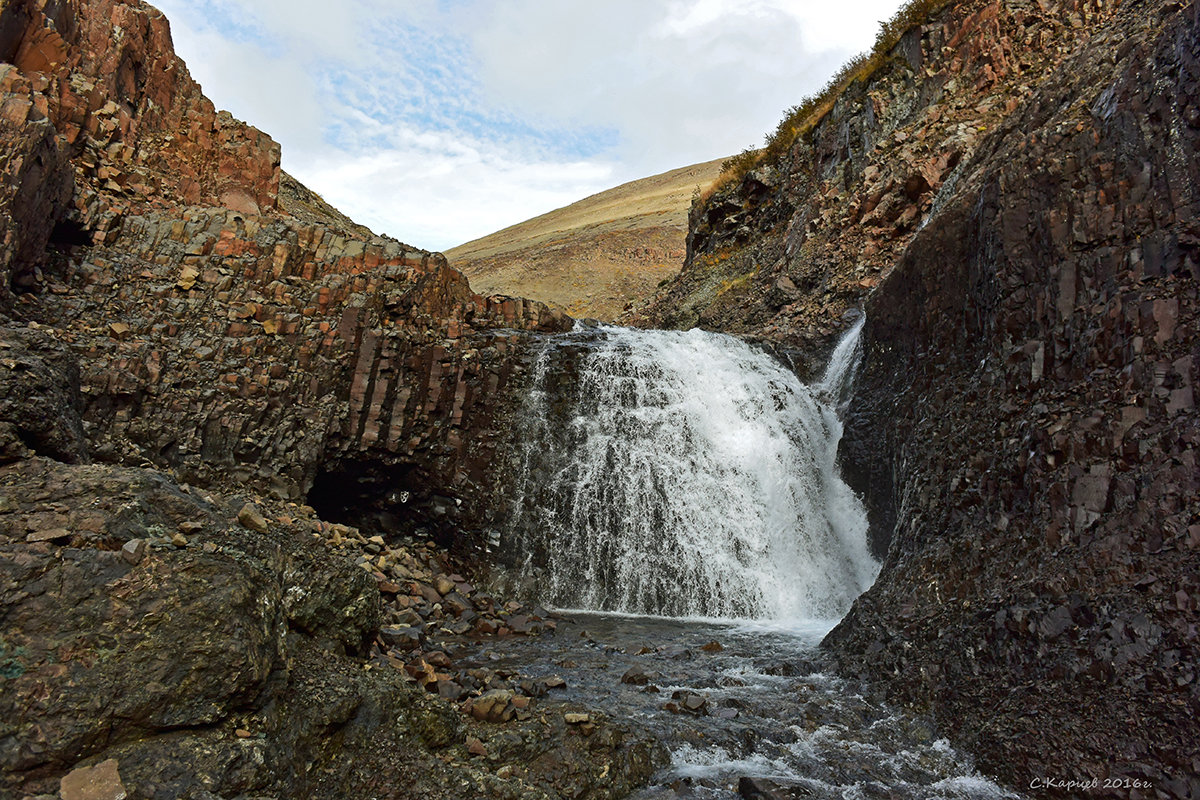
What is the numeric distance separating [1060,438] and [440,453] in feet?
39.9

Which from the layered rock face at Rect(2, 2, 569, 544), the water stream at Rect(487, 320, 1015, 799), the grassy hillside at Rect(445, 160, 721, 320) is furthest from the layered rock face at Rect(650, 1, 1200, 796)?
the grassy hillside at Rect(445, 160, 721, 320)

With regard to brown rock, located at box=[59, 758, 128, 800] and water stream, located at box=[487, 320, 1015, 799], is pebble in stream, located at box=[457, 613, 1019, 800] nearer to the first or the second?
water stream, located at box=[487, 320, 1015, 799]

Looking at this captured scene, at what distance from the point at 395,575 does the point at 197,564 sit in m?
9.07

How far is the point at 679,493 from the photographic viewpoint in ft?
53.1

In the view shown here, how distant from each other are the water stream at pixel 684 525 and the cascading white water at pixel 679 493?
3 centimetres

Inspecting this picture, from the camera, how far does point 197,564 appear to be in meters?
4.18

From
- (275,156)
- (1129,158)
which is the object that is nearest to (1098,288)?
(1129,158)

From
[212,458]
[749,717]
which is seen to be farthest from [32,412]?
[212,458]

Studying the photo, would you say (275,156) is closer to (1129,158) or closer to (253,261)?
(253,261)

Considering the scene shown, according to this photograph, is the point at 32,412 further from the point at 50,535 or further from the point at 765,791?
the point at 765,791

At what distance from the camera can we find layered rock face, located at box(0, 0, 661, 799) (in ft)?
12.1

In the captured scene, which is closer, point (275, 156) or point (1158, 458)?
point (1158, 458)

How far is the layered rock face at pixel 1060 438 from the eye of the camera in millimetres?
5707

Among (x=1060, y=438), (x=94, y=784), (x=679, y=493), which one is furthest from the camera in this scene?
(x=679, y=493)
